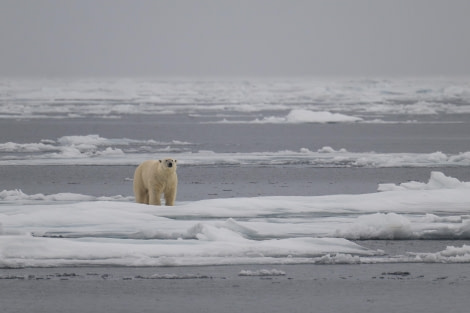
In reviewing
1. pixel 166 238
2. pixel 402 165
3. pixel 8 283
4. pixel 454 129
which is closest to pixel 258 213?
pixel 166 238

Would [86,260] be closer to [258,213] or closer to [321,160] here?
[258,213]

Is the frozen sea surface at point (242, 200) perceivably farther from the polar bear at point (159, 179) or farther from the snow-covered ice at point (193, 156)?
the polar bear at point (159, 179)

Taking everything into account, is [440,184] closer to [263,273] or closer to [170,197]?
[170,197]

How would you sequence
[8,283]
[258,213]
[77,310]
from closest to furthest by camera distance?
[77,310], [8,283], [258,213]

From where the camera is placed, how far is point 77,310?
605 cm

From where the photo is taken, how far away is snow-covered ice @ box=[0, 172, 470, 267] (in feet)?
24.6

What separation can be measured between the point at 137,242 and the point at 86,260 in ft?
2.21

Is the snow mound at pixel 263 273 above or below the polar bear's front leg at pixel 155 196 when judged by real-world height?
below

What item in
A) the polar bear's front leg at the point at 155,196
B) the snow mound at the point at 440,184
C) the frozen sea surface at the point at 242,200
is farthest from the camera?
the snow mound at the point at 440,184

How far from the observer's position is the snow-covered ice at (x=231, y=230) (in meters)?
7.48

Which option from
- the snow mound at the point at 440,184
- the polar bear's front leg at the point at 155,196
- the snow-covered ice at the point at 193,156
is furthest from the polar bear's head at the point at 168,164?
the snow-covered ice at the point at 193,156

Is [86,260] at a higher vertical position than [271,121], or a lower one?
lower

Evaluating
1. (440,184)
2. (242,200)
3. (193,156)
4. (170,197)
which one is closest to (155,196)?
(170,197)

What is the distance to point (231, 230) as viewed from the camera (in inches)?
332
